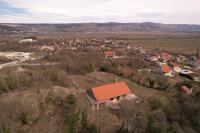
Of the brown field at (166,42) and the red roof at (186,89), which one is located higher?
the red roof at (186,89)

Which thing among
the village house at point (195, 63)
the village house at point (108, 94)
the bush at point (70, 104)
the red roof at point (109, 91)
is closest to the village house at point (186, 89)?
the village house at point (108, 94)

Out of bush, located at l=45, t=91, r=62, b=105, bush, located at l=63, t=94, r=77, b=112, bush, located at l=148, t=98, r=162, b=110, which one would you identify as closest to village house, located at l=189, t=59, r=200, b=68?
bush, located at l=148, t=98, r=162, b=110

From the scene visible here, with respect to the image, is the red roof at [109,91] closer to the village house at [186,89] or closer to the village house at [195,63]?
the village house at [186,89]

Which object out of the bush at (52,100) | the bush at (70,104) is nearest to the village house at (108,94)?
the bush at (70,104)

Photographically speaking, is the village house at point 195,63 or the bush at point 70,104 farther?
the village house at point 195,63

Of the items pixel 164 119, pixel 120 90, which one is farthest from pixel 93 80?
pixel 164 119

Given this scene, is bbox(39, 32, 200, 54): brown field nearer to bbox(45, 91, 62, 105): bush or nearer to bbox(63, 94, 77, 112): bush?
bbox(63, 94, 77, 112): bush

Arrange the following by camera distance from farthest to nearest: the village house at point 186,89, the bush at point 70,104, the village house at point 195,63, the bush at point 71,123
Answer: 1. the village house at point 195,63
2. the village house at point 186,89
3. the bush at point 70,104
4. the bush at point 71,123

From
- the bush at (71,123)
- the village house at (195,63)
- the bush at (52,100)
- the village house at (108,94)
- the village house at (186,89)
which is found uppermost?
the bush at (52,100)

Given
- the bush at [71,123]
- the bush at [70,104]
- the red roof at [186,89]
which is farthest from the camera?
the red roof at [186,89]
